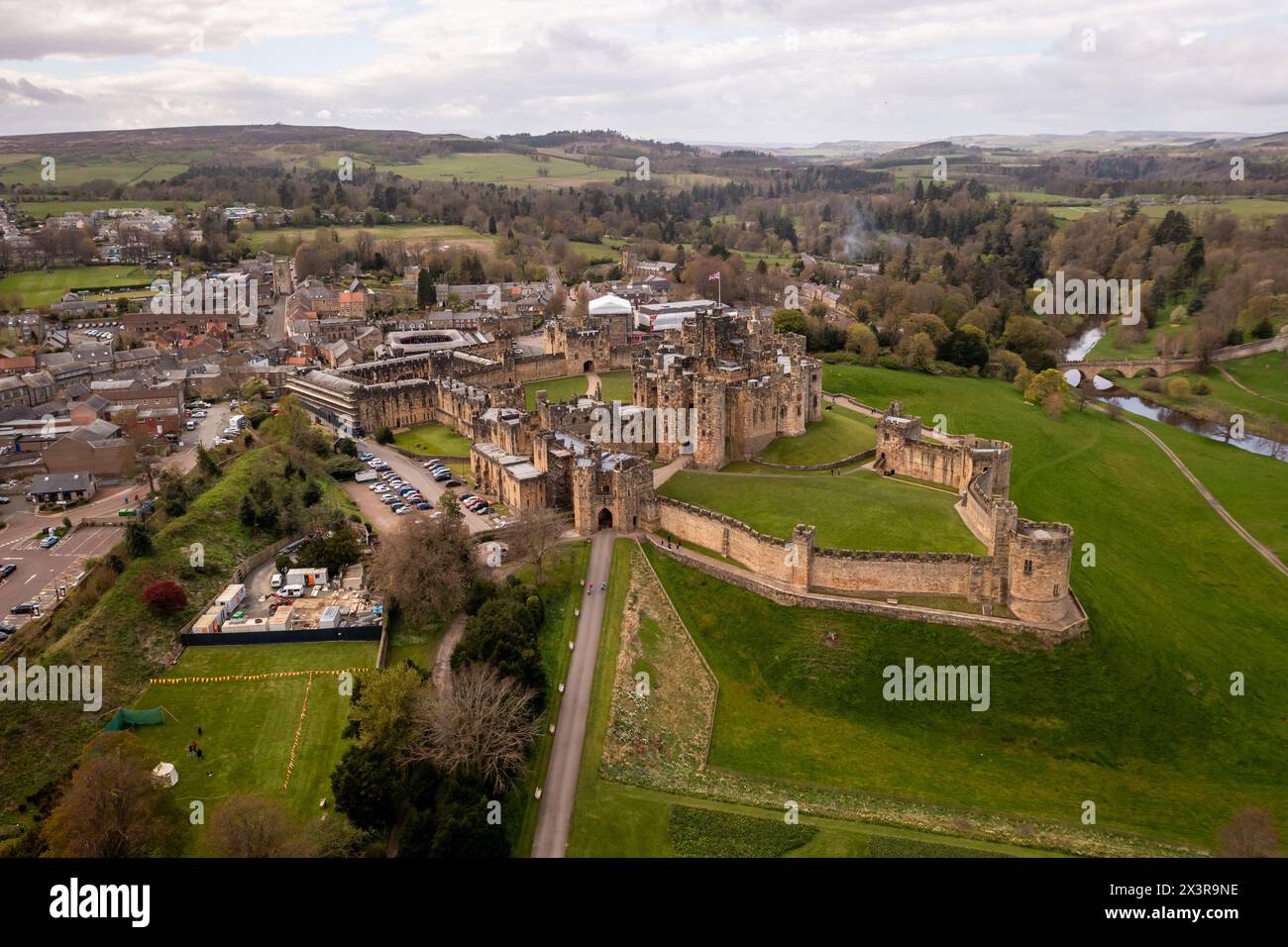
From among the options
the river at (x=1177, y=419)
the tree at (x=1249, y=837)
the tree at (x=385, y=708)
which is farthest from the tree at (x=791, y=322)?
the tree at (x=1249, y=837)

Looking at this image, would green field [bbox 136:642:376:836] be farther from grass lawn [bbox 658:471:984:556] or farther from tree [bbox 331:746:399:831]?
grass lawn [bbox 658:471:984:556]

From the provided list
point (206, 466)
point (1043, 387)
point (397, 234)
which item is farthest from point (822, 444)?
point (397, 234)

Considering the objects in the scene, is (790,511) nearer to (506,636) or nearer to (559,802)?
(506,636)

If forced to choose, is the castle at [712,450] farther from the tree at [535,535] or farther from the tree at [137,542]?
the tree at [137,542]

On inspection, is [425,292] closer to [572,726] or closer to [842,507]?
[842,507]

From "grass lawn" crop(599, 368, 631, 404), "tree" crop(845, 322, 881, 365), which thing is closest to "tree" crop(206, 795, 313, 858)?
"grass lawn" crop(599, 368, 631, 404)
